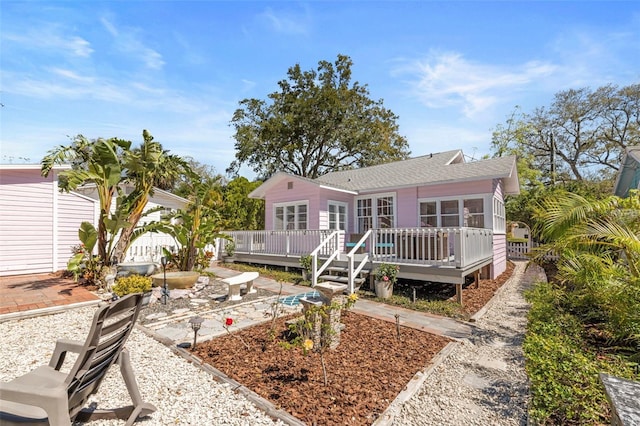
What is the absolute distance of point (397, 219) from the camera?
12.2 meters

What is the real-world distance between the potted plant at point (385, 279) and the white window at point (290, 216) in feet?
18.4

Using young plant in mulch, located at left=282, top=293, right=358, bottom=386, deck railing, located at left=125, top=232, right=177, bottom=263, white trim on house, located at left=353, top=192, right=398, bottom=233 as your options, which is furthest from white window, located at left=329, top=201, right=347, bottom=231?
young plant in mulch, located at left=282, top=293, right=358, bottom=386

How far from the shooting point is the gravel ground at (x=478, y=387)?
116 inches

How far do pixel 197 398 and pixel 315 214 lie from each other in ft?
31.8

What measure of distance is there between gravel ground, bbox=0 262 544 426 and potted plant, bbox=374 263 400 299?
2.78 metres

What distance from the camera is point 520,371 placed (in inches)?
156

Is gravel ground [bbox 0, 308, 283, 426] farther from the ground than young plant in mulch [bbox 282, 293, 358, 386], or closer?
closer

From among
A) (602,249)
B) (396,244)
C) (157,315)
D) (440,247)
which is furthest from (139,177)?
(602,249)

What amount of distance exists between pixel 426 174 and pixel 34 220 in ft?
47.9

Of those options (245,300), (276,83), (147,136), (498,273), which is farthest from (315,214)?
(276,83)

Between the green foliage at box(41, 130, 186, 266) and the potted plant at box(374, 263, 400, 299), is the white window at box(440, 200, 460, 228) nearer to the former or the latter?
the potted plant at box(374, 263, 400, 299)

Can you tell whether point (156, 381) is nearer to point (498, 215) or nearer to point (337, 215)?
point (337, 215)

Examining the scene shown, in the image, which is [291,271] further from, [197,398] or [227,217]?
[197,398]

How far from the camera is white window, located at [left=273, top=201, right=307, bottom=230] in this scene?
1333 centimetres
